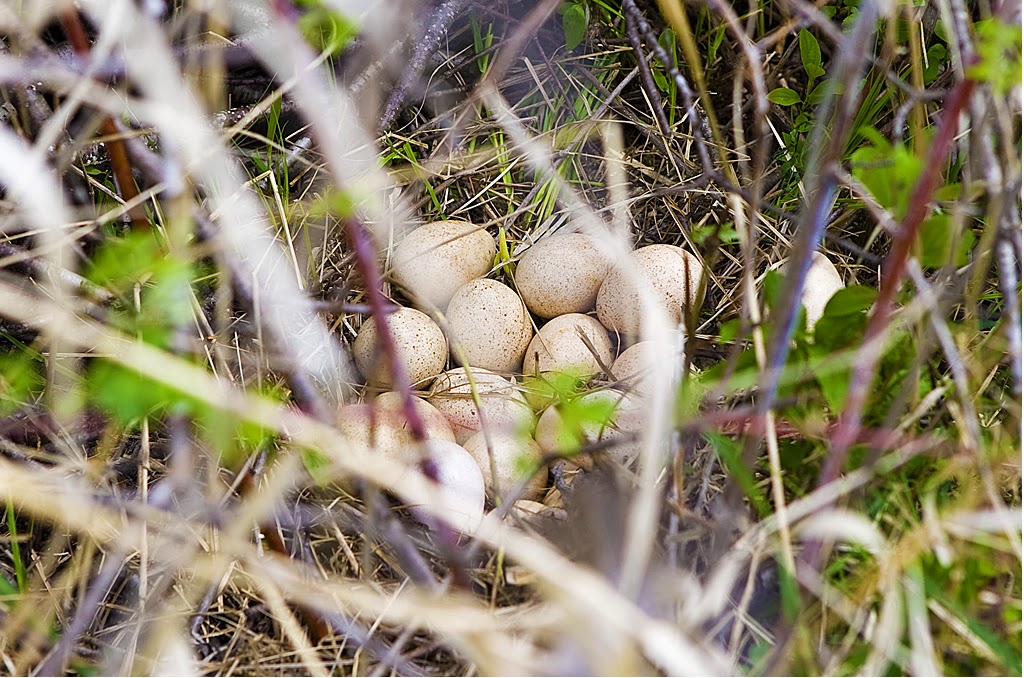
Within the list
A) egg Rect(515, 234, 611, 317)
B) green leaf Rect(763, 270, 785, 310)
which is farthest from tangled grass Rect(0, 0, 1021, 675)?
egg Rect(515, 234, 611, 317)

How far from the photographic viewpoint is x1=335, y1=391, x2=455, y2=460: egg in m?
1.32

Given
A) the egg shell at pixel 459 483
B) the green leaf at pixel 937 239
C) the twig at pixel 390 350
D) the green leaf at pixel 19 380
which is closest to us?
the twig at pixel 390 350

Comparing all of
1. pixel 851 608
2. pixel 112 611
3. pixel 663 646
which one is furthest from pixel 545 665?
pixel 112 611

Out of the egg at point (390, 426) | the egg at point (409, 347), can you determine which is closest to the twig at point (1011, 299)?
the egg at point (390, 426)

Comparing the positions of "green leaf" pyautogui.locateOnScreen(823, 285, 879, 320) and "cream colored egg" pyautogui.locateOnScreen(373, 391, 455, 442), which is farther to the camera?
"cream colored egg" pyautogui.locateOnScreen(373, 391, 455, 442)

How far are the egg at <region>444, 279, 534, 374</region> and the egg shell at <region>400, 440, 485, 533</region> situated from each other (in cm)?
28

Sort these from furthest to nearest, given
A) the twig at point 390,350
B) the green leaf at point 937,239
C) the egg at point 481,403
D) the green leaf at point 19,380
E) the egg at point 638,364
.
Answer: the egg at point 481,403
the egg at point 638,364
the green leaf at point 19,380
the green leaf at point 937,239
the twig at point 390,350

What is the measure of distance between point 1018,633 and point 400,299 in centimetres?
123

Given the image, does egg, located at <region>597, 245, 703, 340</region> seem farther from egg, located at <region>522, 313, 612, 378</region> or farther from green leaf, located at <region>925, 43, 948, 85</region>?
green leaf, located at <region>925, 43, 948, 85</region>

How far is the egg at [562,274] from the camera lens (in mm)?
1609

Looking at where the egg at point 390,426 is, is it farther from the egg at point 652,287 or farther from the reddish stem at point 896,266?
the reddish stem at point 896,266

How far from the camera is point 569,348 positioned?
1.53m

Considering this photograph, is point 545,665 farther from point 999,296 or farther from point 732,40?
point 732,40

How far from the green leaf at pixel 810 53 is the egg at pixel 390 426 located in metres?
0.97
